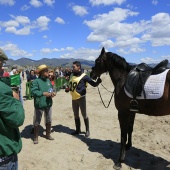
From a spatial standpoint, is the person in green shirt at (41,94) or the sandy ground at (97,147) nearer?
the sandy ground at (97,147)

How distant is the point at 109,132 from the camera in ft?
23.8

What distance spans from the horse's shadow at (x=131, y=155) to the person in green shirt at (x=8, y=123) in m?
3.35

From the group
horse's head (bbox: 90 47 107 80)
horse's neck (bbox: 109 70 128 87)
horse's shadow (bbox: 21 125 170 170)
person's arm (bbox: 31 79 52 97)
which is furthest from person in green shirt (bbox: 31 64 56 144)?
horse's neck (bbox: 109 70 128 87)

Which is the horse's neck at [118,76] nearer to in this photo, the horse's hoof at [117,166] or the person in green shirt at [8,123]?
the horse's hoof at [117,166]

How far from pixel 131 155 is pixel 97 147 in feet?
3.01

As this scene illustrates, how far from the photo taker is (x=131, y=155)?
17.9ft

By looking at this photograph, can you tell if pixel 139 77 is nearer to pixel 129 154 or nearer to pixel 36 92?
pixel 129 154

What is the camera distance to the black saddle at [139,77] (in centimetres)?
459

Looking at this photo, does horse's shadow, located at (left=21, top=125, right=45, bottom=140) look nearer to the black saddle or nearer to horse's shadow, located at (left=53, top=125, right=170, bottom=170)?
horse's shadow, located at (left=53, top=125, right=170, bottom=170)

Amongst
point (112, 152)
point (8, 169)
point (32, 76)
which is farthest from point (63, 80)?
point (8, 169)

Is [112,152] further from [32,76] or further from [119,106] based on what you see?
[32,76]

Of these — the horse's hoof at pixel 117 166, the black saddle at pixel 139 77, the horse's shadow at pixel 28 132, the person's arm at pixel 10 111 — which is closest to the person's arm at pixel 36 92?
the horse's shadow at pixel 28 132

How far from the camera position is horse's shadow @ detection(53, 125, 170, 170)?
16.2ft

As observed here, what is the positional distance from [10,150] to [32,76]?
12.0 meters
